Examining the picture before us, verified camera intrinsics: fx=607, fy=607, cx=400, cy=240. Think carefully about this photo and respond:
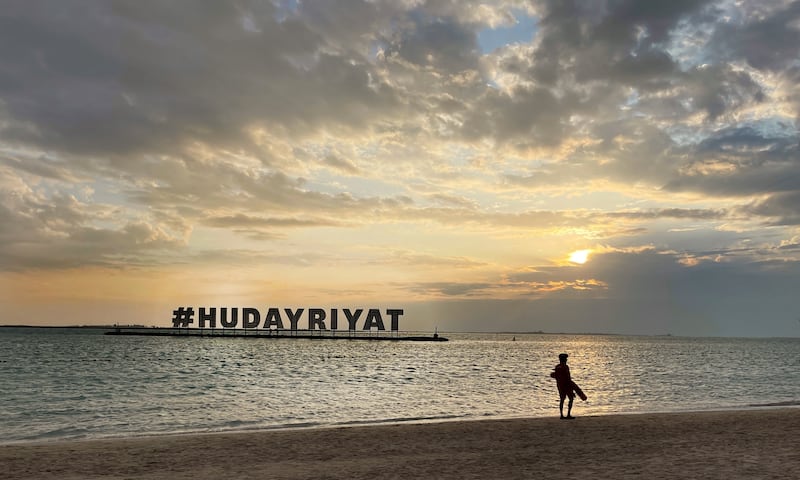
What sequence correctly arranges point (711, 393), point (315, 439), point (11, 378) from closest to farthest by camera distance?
point (315, 439), point (711, 393), point (11, 378)

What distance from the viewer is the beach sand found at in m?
15.9

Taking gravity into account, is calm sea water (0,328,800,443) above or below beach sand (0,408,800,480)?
Result: below

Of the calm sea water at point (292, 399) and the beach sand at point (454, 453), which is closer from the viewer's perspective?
the beach sand at point (454, 453)

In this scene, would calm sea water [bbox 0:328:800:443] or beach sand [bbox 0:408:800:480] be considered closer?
beach sand [bbox 0:408:800:480]

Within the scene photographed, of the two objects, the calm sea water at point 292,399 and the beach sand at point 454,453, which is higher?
the beach sand at point 454,453

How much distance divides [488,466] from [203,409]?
25.0m

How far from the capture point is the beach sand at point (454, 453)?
15.9 metres

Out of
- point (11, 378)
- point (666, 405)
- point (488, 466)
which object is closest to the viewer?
point (488, 466)

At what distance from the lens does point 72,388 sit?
5116 centimetres

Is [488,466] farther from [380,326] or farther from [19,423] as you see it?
[380,326]

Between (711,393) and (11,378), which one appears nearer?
(711,393)

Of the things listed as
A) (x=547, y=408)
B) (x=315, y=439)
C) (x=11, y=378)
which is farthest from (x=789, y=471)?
(x=11, y=378)

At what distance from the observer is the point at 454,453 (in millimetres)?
19031

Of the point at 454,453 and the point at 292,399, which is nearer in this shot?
the point at 454,453
